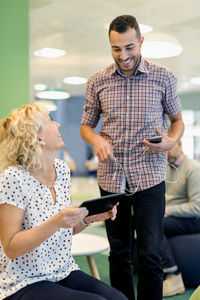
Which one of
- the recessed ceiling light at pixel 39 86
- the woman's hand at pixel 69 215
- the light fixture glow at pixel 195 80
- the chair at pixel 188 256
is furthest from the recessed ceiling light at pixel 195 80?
the woman's hand at pixel 69 215

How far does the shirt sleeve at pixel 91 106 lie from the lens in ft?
7.84

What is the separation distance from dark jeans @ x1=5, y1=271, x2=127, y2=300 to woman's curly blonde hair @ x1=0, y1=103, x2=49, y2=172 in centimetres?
48

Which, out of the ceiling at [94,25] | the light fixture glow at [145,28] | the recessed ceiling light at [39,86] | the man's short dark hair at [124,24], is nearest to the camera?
the man's short dark hair at [124,24]

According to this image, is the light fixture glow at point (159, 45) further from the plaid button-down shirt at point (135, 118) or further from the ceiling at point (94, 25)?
the plaid button-down shirt at point (135, 118)

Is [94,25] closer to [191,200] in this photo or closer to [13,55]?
[13,55]

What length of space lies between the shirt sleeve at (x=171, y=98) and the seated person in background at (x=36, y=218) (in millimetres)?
704

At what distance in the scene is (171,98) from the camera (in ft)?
7.53

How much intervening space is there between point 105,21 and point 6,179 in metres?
4.99

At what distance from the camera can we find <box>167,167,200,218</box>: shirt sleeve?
10.9 feet

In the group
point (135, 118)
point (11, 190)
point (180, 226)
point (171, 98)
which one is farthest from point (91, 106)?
point (180, 226)

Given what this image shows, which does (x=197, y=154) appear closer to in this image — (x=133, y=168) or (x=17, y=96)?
(x=17, y=96)

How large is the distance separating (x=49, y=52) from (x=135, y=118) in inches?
254

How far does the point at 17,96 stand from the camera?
3.71 metres

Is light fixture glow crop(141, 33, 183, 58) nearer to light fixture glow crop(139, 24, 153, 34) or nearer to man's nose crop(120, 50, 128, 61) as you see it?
light fixture glow crop(139, 24, 153, 34)
